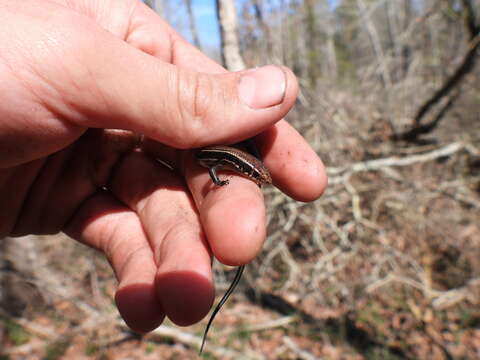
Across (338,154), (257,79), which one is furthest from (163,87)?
(338,154)

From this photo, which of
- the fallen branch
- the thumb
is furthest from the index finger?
the fallen branch

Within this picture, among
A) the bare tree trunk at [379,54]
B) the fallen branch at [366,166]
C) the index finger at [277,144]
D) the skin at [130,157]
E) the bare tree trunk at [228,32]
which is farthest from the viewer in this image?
the bare tree trunk at [379,54]

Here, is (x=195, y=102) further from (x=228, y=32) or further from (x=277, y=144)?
(x=228, y=32)

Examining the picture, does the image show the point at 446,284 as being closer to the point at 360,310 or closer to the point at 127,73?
the point at 360,310

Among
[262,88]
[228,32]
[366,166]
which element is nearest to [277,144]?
[262,88]

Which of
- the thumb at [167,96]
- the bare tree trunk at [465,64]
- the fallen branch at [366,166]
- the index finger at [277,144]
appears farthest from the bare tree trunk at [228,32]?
the bare tree trunk at [465,64]

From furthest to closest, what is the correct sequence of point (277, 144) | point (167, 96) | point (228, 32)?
point (228, 32) < point (277, 144) < point (167, 96)

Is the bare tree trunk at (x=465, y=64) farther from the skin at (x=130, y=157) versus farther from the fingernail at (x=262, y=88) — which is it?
the fingernail at (x=262, y=88)
